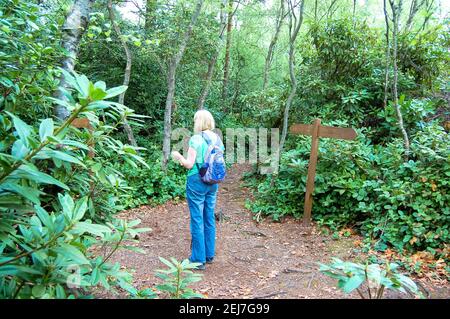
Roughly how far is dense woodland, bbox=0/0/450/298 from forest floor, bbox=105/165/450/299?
1.01 feet

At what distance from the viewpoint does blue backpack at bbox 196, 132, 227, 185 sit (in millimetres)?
3727

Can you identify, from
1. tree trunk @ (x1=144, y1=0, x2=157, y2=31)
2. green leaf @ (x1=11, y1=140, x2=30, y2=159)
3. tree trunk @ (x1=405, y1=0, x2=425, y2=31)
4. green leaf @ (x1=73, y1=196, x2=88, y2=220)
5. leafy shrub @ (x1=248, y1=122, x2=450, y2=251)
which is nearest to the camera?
green leaf @ (x1=11, y1=140, x2=30, y2=159)

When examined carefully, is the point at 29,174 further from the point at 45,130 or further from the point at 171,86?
the point at 171,86

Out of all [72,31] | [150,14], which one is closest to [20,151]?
[72,31]

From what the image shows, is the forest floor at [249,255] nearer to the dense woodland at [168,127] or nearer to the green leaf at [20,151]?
the dense woodland at [168,127]

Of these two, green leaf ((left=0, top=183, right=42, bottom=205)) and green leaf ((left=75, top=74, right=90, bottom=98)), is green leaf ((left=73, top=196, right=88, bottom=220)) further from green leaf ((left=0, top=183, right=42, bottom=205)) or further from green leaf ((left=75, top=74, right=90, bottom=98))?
green leaf ((left=75, top=74, right=90, bottom=98))

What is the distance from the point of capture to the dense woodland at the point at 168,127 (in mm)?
1262

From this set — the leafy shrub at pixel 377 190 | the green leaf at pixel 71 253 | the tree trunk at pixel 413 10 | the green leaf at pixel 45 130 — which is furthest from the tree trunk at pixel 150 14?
the green leaf at pixel 71 253

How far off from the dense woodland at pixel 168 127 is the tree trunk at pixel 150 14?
0.06m

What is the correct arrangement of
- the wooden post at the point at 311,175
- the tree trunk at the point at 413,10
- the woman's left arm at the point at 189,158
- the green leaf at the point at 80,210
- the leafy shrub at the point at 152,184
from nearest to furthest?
the green leaf at the point at 80,210 < the woman's left arm at the point at 189,158 < the wooden post at the point at 311,175 < the tree trunk at the point at 413,10 < the leafy shrub at the point at 152,184

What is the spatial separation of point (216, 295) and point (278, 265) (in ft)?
3.50

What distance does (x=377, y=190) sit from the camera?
4703mm

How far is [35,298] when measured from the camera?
1157 millimetres

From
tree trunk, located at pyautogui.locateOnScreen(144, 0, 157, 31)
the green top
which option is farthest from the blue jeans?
tree trunk, located at pyautogui.locateOnScreen(144, 0, 157, 31)
